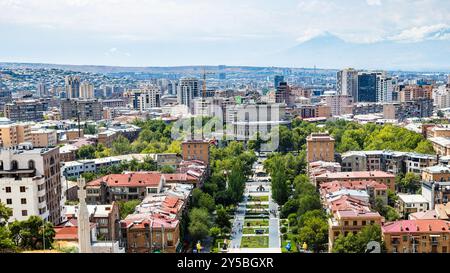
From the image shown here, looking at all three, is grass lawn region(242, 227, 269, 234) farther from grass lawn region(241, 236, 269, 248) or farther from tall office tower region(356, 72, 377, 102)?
tall office tower region(356, 72, 377, 102)

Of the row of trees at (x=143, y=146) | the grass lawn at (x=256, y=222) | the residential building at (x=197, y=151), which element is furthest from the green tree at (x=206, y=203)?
the row of trees at (x=143, y=146)

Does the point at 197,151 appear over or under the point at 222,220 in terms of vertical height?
over

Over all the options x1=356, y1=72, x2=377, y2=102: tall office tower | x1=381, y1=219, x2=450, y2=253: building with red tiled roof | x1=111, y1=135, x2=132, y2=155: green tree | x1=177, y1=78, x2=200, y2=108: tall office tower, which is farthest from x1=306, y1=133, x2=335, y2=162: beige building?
x1=356, y1=72, x2=377, y2=102: tall office tower

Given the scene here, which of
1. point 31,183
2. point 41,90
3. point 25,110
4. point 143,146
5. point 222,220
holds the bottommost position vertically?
point 222,220

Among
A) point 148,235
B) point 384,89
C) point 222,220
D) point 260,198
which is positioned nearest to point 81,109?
point 260,198

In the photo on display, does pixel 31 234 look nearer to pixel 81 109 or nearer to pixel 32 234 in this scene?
pixel 32 234

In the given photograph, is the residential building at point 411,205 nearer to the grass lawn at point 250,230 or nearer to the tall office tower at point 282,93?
the grass lawn at point 250,230
